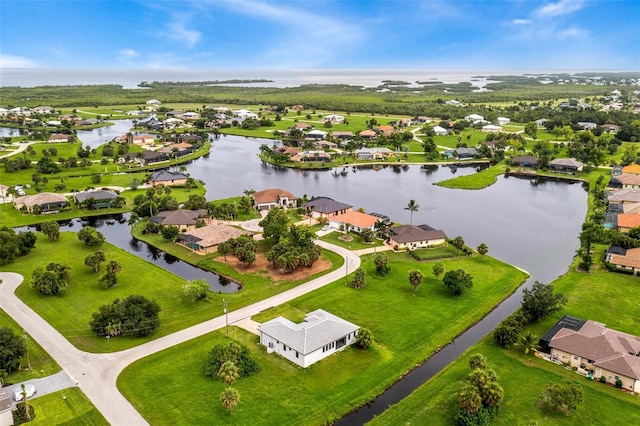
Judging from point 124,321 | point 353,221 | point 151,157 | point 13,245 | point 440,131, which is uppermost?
point 440,131

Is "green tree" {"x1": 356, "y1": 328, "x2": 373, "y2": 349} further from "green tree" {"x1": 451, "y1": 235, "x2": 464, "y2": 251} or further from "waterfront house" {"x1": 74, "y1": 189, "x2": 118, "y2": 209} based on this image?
"waterfront house" {"x1": 74, "y1": 189, "x2": 118, "y2": 209}

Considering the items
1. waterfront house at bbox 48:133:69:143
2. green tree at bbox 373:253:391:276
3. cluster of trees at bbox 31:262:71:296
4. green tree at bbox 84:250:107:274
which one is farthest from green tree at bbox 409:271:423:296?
waterfront house at bbox 48:133:69:143

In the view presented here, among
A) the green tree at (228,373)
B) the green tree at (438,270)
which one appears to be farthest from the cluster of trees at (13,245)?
the green tree at (438,270)

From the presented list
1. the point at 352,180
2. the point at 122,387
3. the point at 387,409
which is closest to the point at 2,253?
the point at 122,387

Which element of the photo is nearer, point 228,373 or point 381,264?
point 228,373

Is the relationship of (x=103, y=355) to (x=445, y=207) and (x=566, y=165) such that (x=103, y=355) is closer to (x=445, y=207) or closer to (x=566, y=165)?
(x=445, y=207)

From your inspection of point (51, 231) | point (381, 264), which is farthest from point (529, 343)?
point (51, 231)
